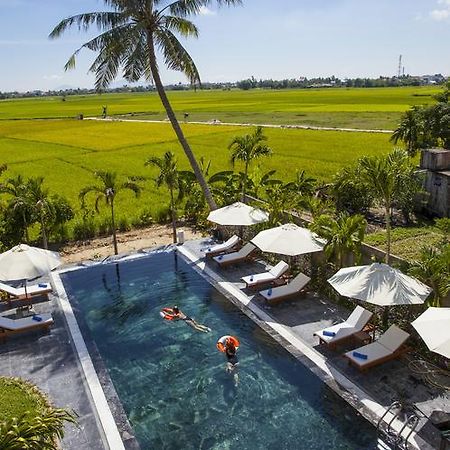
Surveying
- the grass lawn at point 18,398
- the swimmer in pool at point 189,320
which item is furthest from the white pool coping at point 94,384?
the swimmer in pool at point 189,320

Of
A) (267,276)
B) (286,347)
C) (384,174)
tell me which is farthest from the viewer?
(267,276)

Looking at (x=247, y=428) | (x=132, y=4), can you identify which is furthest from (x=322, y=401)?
(x=132, y=4)

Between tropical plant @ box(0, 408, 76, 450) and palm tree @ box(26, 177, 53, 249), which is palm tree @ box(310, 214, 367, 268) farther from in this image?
palm tree @ box(26, 177, 53, 249)

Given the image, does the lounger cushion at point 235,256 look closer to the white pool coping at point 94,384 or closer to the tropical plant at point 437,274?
the white pool coping at point 94,384

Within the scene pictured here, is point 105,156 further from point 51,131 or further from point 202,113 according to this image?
point 202,113

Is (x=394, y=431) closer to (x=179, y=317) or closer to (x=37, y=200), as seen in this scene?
(x=179, y=317)

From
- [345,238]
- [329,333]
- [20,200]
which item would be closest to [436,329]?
[329,333]

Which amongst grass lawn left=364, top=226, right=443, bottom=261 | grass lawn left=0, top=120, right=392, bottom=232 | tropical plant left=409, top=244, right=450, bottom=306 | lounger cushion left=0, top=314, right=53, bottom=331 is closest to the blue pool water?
Result: lounger cushion left=0, top=314, right=53, bottom=331
